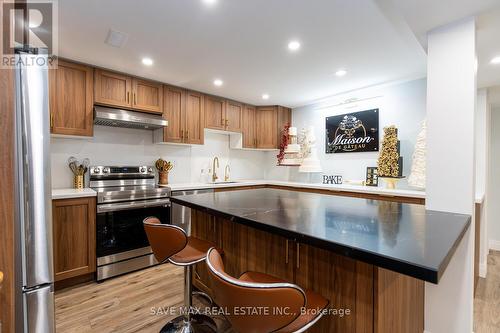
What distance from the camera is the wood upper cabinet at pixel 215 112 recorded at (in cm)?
389

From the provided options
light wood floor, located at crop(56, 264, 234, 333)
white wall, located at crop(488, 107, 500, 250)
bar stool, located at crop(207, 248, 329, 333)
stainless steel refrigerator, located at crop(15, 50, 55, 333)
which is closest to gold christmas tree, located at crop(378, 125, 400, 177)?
white wall, located at crop(488, 107, 500, 250)

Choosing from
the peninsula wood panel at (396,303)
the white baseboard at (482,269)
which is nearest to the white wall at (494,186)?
the white baseboard at (482,269)

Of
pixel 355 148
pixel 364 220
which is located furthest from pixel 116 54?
pixel 355 148

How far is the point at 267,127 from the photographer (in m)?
4.61

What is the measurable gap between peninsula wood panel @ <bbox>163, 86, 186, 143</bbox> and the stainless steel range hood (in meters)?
0.14

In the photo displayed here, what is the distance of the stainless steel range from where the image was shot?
103 inches

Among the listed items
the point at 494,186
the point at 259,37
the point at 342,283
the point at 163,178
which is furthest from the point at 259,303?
the point at 494,186

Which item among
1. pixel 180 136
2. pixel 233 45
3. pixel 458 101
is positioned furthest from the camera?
pixel 180 136

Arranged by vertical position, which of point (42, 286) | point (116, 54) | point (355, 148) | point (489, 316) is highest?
point (116, 54)

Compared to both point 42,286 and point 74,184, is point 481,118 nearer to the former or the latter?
point 42,286

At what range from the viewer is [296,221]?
122cm

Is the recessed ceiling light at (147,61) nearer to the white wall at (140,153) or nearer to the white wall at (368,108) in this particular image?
the white wall at (140,153)

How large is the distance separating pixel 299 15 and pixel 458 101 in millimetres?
1287
